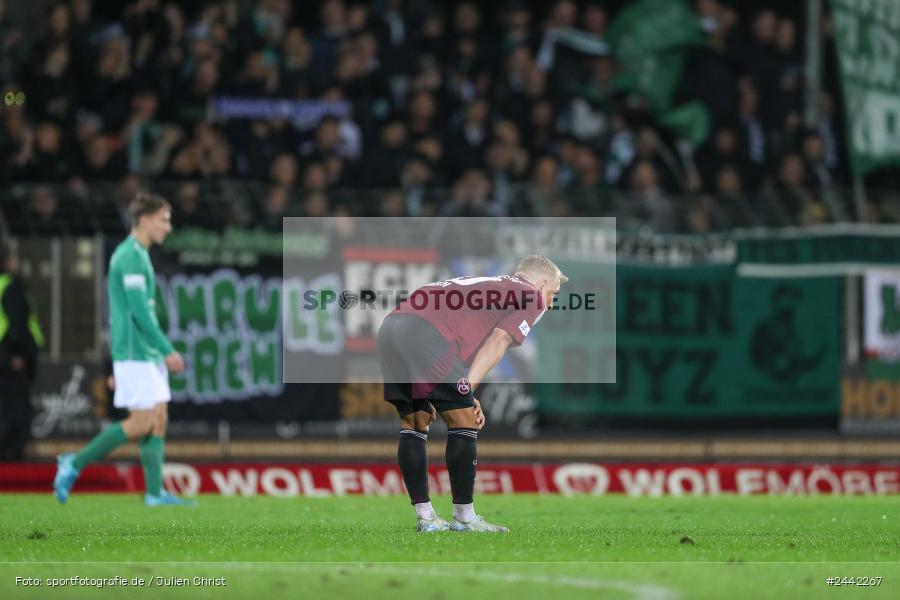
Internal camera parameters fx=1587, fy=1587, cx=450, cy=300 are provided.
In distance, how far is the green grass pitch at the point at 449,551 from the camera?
6.70m

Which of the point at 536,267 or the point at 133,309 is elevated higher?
the point at 536,267

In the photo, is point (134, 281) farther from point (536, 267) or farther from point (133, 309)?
point (536, 267)

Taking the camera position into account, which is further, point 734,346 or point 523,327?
point 734,346

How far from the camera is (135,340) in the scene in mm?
11594

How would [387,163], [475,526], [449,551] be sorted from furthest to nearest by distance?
[387,163]
[475,526]
[449,551]

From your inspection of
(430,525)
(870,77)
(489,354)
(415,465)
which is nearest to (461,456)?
(415,465)

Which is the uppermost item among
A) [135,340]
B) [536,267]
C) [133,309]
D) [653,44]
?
[653,44]

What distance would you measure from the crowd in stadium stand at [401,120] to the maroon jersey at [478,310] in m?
5.86

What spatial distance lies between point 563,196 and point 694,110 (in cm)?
409

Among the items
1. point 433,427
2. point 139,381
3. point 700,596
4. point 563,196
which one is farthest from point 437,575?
point 563,196

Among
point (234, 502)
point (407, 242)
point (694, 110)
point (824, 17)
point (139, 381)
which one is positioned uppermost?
point (824, 17)

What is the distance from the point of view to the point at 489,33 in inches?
788

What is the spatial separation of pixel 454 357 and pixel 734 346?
7.24 meters

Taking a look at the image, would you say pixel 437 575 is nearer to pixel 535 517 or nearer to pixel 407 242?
pixel 535 517
